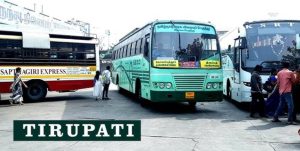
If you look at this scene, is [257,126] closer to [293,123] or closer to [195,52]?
[293,123]

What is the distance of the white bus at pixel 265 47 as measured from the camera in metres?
13.4

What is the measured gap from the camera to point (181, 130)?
32.7ft

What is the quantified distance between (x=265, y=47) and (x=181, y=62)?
298cm

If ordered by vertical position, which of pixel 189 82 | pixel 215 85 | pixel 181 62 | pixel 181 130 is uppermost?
pixel 181 62

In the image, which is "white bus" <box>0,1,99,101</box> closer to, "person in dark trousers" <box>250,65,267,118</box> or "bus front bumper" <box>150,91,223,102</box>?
→ "bus front bumper" <box>150,91,223,102</box>

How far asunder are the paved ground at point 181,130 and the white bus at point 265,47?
1.43 m

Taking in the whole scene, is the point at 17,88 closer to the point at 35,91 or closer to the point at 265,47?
the point at 35,91

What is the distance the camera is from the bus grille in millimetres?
13000

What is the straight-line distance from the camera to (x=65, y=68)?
18578 millimetres

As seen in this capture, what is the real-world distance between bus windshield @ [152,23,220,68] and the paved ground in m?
1.74

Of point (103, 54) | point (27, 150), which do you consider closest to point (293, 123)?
point (27, 150)

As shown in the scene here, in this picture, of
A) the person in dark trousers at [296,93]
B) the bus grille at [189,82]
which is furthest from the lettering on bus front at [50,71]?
the person in dark trousers at [296,93]

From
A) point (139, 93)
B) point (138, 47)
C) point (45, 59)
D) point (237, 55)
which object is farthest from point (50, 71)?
point (237, 55)

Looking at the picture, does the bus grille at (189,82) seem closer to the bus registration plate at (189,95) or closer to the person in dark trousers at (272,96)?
the bus registration plate at (189,95)
